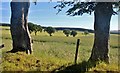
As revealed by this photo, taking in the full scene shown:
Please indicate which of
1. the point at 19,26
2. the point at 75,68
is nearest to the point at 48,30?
the point at 19,26

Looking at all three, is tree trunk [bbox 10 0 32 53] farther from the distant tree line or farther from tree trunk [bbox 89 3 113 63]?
the distant tree line

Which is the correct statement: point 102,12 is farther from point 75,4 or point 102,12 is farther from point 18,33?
point 18,33

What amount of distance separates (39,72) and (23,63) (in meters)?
2.37

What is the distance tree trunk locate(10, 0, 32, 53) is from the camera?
20750 mm

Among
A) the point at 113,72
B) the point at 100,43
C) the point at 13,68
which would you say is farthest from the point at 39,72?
the point at 100,43

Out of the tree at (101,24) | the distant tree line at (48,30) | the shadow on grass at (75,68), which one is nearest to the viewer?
the shadow on grass at (75,68)

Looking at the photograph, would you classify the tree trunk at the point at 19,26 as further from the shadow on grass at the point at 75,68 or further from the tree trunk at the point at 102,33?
the shadow on grass at the point at 75,68

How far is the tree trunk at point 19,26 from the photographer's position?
20750 millimetres

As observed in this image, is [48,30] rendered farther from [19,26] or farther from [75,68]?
[75,68]

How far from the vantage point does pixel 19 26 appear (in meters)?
20.9

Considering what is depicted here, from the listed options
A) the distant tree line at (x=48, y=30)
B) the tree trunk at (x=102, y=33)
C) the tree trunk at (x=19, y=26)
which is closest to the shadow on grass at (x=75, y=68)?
the tree trunk at (x=102, y=33)

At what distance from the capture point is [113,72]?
1647 centimetres

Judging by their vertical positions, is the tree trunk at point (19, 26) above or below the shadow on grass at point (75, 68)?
above

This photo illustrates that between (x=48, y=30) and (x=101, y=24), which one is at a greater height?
(x=101, y=24)
